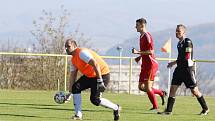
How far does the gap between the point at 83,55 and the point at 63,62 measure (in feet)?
51.9

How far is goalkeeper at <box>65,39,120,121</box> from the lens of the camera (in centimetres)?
1351

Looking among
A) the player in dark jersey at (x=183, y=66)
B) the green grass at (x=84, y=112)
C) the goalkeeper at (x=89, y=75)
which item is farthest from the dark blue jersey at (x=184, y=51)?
the goalkeeper at (x=89, y=75)

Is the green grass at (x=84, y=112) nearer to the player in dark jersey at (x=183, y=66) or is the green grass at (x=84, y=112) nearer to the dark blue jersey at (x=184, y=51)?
the player in dark jersey at (x=183, y=66)

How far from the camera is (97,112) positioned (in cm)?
1591

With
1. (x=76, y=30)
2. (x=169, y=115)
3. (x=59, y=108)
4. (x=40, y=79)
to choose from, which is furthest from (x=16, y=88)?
(x=169, y=115)

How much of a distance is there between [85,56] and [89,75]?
52cm

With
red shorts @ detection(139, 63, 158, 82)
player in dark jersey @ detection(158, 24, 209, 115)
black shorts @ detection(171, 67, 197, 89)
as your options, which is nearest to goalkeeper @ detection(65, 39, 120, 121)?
player in dark jersey @ detection(158, 24, 209, 115)

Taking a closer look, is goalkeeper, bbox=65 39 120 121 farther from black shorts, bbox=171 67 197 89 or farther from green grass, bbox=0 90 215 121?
black shorts, bbox=171 67 197 89

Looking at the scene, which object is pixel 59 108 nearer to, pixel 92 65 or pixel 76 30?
pixel 92 65

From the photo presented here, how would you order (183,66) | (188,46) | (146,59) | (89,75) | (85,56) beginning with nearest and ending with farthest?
(85,56) < (89,75) < (188,46) < (183,66) < (146,59)

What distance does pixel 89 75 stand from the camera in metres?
13.9

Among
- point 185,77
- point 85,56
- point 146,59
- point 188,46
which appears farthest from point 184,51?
point 85,56

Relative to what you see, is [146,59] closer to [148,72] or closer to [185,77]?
[148,72]

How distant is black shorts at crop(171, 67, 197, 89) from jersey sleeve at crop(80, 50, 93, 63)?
2.84 meters
